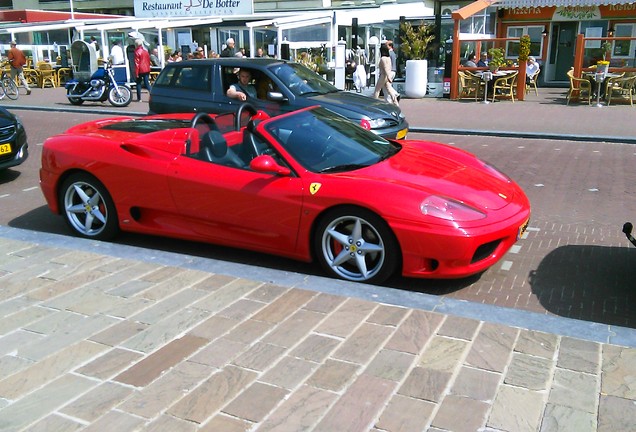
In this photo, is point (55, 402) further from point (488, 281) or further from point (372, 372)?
point (488, 281)

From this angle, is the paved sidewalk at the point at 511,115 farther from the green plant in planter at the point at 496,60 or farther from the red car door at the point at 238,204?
the red car door at the point at 238,204

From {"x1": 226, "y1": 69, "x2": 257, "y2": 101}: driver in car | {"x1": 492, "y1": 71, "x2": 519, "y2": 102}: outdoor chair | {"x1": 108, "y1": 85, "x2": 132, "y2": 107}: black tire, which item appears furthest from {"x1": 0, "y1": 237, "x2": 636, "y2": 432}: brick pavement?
{"x1": 492, "y1": 71, "x2": 519, "y2": 102}: outdoor chair

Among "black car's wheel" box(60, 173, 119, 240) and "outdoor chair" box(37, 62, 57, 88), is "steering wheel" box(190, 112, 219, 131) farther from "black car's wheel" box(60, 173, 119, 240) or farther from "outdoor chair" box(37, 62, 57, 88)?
"outdoor chair" box(37, 62, 57, 88)

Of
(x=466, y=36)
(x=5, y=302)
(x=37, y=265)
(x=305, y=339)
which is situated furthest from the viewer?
(x=466, y=36)

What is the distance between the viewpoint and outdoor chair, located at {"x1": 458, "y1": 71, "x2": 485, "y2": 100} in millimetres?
18250

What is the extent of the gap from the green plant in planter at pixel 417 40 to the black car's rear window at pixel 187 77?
11866 mm

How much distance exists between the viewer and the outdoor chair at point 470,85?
1825cm

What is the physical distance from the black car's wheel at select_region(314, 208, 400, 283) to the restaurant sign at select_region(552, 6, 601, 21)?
2176cm

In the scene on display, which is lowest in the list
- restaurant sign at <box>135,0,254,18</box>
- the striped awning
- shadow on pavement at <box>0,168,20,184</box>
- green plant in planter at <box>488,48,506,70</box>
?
shadow on pavement at <box>0,168,20,184</box>

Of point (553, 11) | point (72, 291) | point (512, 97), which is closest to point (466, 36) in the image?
point (512, 97)

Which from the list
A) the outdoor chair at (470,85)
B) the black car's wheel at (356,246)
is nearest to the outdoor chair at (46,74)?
the outdoor chair at (470,85)

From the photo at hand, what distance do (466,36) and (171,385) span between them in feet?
63.6

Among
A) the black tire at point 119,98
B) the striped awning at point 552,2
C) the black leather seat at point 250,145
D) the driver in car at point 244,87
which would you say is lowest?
the black tire at point 119,98

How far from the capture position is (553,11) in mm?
23234
